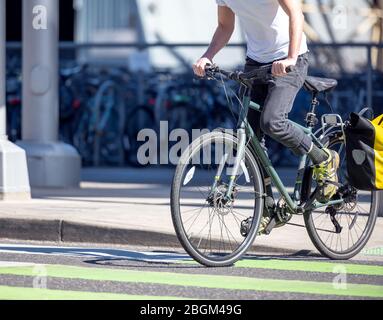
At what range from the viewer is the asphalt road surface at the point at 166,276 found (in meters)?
6.39

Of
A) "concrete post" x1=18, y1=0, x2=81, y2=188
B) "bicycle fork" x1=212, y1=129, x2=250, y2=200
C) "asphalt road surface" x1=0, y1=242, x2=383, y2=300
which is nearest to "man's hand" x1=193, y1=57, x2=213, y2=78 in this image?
"bicycle fork" x1=212, y1=129, x2=250, y2=200

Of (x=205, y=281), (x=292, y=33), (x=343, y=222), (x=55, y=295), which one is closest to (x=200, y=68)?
(x=292, y=33)

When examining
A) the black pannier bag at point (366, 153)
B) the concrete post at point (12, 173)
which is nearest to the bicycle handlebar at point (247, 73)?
the black pannier bag at point (366, 153)

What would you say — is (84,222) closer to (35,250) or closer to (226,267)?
(35,250)

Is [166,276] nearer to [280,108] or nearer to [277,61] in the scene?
[280,108]

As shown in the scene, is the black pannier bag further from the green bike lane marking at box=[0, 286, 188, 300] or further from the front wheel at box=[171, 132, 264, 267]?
the green bike lane marking at box=[0, 286, 188, 300]

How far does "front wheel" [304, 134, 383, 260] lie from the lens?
7785 mm

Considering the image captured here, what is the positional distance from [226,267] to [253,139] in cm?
80

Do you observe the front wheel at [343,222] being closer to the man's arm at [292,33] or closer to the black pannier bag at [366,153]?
the black pannier bag at [366,153]

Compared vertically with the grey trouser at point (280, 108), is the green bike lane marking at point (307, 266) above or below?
below

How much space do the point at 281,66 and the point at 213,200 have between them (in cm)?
89

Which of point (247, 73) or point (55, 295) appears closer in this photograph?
point (55, 295)

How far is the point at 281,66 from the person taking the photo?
712 centimetres
